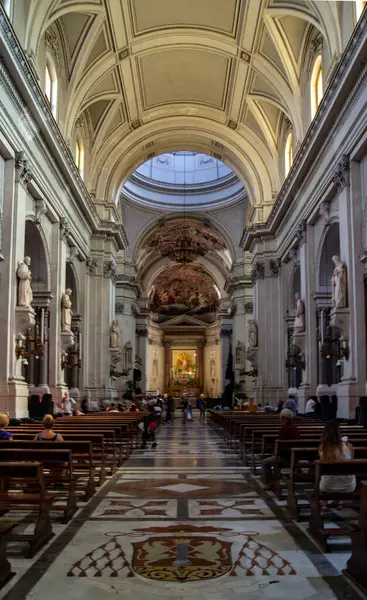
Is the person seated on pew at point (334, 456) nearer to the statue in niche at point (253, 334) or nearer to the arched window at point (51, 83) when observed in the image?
the arched window at point (51, 83)

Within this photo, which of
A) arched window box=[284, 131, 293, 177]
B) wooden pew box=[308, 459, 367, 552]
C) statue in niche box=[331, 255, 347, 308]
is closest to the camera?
wooden pew box=[308, 459, 367, 552]

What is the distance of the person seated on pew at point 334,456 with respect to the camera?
5.38 m

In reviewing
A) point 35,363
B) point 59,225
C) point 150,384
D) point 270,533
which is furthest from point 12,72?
point 150,384

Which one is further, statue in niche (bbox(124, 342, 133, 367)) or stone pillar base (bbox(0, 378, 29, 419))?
statue in niche (bbox(124, 342, 133, 367))

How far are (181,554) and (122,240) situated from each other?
2386cm

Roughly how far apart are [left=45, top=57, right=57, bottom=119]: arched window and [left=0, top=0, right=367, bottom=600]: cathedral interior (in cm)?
7

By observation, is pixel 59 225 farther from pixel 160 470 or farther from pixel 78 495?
pixel 78 495

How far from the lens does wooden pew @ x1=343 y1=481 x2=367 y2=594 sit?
12.4 feet

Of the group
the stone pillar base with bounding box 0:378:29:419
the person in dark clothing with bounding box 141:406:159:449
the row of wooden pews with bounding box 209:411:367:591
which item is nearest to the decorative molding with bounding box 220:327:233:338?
the person in dark clothing with bounding box 141:406:159:449

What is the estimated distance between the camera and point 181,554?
4723 millimetres

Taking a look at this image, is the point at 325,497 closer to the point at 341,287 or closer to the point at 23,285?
the point at 341,287

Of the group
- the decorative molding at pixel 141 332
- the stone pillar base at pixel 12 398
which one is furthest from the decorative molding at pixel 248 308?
the stone pillar base at pixel 12 398

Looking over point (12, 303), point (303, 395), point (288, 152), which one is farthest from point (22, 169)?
point (288, 152)

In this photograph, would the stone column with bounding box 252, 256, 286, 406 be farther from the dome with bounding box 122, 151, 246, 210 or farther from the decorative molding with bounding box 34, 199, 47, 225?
the dome with bounding box 122, 151, 246, 210
